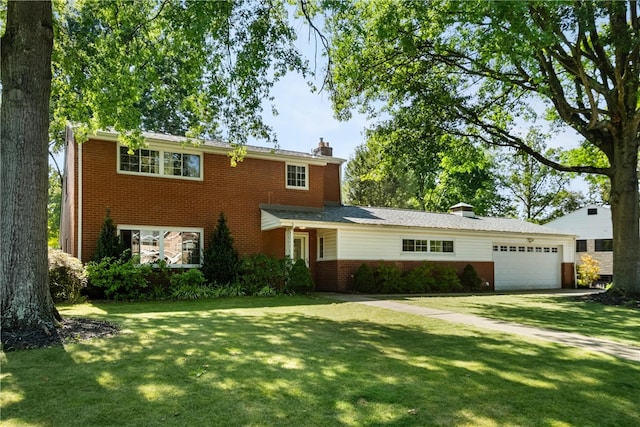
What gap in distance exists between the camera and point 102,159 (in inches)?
590

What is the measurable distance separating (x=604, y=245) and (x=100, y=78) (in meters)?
34.5

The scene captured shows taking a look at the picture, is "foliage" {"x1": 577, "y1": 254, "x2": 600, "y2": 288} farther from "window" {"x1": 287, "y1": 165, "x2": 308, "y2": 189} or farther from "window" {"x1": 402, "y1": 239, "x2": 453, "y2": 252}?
"window" {"x1": 287, "y1": 165, "x2": 308, "y2": 189}

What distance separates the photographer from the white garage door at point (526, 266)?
22.7m

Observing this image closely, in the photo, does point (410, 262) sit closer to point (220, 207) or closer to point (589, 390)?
point (220, 207)

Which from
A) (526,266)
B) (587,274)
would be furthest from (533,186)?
(526,266)

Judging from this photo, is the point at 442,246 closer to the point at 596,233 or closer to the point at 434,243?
the point at 434,243

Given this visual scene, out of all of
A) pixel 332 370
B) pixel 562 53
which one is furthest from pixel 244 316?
pixel 562 53

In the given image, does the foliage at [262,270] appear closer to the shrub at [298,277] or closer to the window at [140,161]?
the shrub at [298,277]

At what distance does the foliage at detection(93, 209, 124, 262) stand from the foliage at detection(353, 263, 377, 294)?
844cm

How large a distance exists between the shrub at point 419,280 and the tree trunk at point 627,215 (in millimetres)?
6522

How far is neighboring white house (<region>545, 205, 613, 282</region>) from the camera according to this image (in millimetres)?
32250

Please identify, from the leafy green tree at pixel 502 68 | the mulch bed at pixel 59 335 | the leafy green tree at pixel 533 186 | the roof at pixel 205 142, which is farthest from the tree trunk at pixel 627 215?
the leafy green tree at pixel 533 186

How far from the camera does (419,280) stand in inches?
728

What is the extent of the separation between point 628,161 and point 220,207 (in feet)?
46.1
